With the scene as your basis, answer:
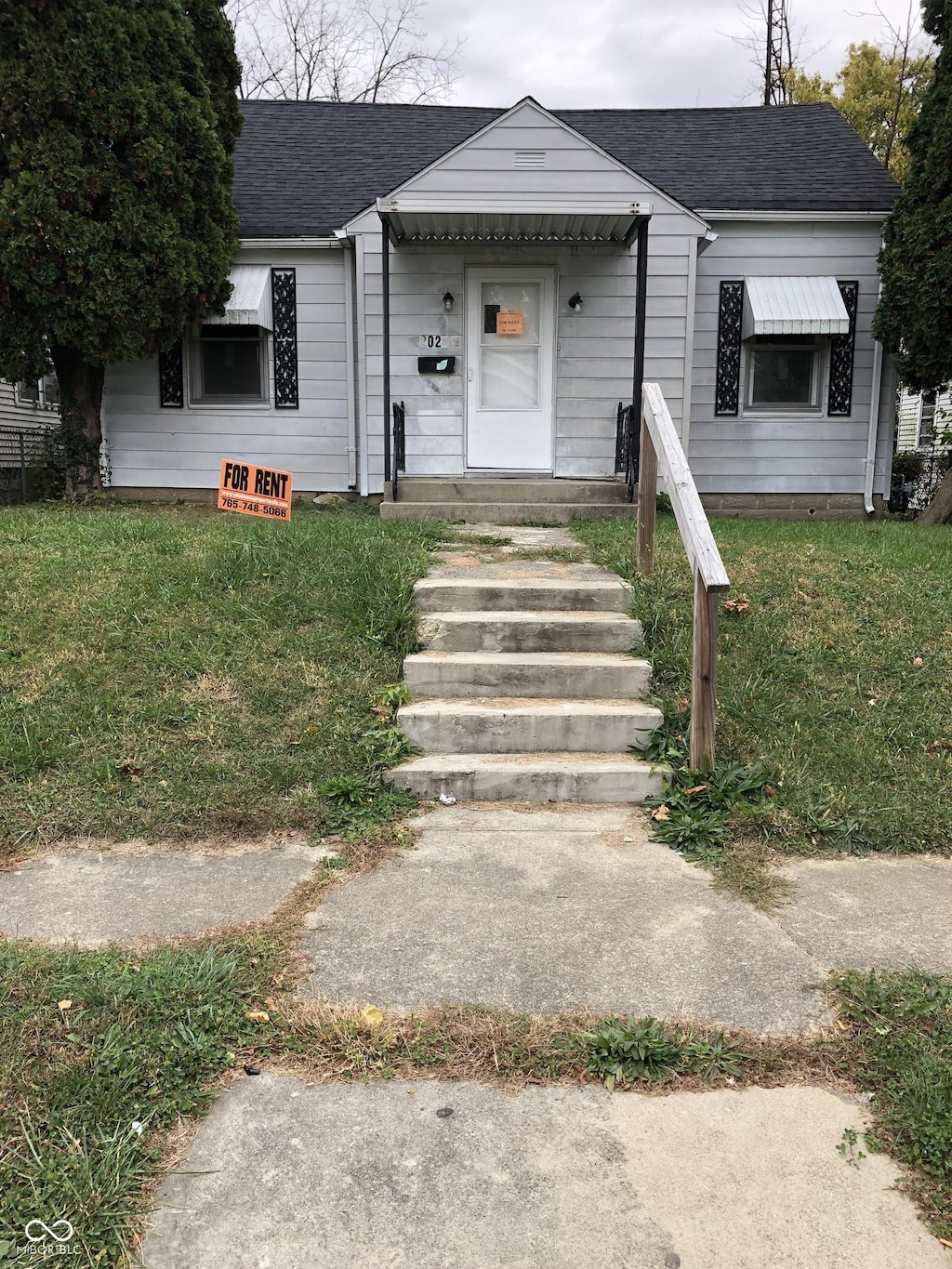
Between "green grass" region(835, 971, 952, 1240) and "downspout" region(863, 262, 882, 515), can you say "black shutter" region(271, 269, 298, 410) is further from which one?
"green grass" region(835, 971, 952, 1240)

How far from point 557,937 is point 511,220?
7916 millimetres

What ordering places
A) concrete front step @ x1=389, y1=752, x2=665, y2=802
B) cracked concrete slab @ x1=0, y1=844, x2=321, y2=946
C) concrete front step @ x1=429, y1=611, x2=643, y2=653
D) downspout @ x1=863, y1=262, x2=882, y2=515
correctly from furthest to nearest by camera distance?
downspout @ x1=863, y1=262, x2=882, y2=515
concrete front step @ x1=429, y1=611, x2=643, y2=653
concrete front step @ x1=389, y1=752, x2=665, y2=802
cracked concrete slab @ x1=0, y1=844, x2=321, y2=946

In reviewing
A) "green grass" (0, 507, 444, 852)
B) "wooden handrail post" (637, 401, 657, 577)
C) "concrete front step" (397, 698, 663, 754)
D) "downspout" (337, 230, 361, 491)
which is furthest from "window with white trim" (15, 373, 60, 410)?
"concrete front step" (397, 698, 663, 754)

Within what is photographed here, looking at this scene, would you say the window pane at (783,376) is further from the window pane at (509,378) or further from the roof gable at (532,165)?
the roof gable at (532,165)

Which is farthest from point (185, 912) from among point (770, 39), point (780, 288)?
point (770, 39)

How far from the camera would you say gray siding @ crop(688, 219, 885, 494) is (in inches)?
411

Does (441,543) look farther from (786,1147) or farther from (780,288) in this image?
(780,288)

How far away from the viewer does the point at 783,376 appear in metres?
10.8

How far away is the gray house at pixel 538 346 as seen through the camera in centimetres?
988

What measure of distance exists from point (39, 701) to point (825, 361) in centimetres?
945

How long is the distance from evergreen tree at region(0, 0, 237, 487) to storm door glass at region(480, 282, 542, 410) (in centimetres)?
285

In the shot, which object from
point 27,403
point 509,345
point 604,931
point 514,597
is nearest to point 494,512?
point 509,345

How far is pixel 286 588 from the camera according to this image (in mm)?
5266

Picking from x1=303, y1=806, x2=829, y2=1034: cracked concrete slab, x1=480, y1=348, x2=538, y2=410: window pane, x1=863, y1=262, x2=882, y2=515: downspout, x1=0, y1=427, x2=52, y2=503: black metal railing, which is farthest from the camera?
x1=0, y1=427, x2=52, y2=503: black metal railing
